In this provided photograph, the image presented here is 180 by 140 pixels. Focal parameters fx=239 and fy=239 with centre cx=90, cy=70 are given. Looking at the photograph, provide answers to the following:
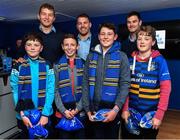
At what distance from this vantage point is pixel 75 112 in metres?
1.92

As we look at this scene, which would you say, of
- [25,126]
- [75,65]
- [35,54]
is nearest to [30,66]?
[35,54]

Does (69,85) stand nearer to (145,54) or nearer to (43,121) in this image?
(43,121)

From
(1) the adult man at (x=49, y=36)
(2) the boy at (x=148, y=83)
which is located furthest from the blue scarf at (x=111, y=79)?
(1) the adult man at (x=49, y=36)

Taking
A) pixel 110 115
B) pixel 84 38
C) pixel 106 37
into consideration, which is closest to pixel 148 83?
pixel 110 115

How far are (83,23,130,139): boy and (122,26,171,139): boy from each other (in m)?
0.08

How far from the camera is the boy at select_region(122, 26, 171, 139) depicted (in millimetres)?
1757

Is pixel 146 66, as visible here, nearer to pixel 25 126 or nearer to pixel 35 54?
pixel 35 54

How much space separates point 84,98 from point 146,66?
54 centimetres

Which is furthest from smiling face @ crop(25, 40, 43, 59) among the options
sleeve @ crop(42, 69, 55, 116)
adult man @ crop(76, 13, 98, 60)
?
adult man @ crop(76, 13, 98, 60)

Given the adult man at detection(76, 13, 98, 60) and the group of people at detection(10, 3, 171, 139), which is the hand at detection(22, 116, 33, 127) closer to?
the group of people at detection(10, 3, 171, 139)

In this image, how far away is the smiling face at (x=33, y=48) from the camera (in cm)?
189

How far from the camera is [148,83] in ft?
5.85

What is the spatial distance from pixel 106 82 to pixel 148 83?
0.31 meters

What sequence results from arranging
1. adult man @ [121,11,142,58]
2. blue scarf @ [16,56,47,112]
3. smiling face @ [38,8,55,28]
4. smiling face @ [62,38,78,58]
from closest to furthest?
blue scarf @ [16,56,47,112] → smiling face @ [62,38,78,58] → smiling face @ [38,8,55,28] → adult man @ [121,11,142,58]
